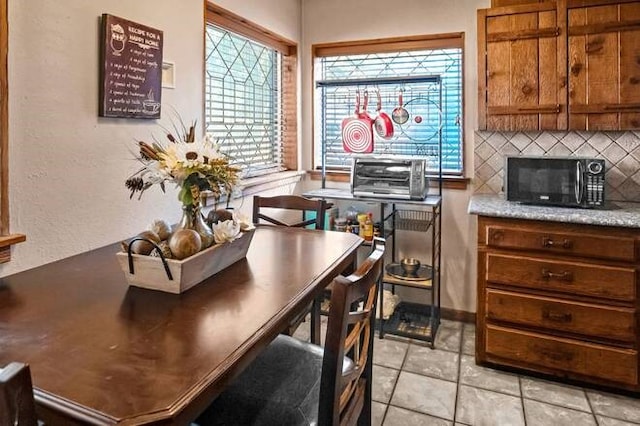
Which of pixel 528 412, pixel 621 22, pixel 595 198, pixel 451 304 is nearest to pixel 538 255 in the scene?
pixel 595 198

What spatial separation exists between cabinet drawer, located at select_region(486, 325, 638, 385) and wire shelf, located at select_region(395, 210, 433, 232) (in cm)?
89

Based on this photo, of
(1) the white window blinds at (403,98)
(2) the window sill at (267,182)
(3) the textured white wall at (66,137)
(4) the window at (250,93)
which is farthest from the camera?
(1) the white window blinds at (403,98)

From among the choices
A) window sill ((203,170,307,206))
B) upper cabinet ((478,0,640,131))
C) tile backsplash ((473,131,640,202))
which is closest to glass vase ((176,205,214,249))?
window sill ((203,170,307,206))

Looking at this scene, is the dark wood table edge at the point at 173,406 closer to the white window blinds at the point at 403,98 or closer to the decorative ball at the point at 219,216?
the decorative ball at the point at 219,216

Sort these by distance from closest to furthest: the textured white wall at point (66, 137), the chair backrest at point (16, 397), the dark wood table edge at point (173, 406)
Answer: the chair backrest at point (16, 397)
the dark wood table edge at point (173, 406)
the textured white wall at point (66, 137)

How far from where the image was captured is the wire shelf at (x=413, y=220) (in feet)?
10.3

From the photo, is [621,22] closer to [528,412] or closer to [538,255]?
[538,255]

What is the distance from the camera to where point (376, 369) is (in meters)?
2.48

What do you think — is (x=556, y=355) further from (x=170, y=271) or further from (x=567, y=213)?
(x=170, y=271)

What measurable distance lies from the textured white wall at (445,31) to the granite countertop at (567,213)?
521 millimetres

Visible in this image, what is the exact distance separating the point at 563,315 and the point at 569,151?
42.0 inches

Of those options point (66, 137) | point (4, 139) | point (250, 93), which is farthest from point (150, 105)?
point (250, 93)

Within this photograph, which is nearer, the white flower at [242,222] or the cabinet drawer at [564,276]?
the white flower at [242,222]

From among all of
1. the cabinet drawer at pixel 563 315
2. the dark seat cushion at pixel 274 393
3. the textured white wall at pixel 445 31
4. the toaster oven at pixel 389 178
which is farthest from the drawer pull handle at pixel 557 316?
the dark seat cushion at pixel 274 393
